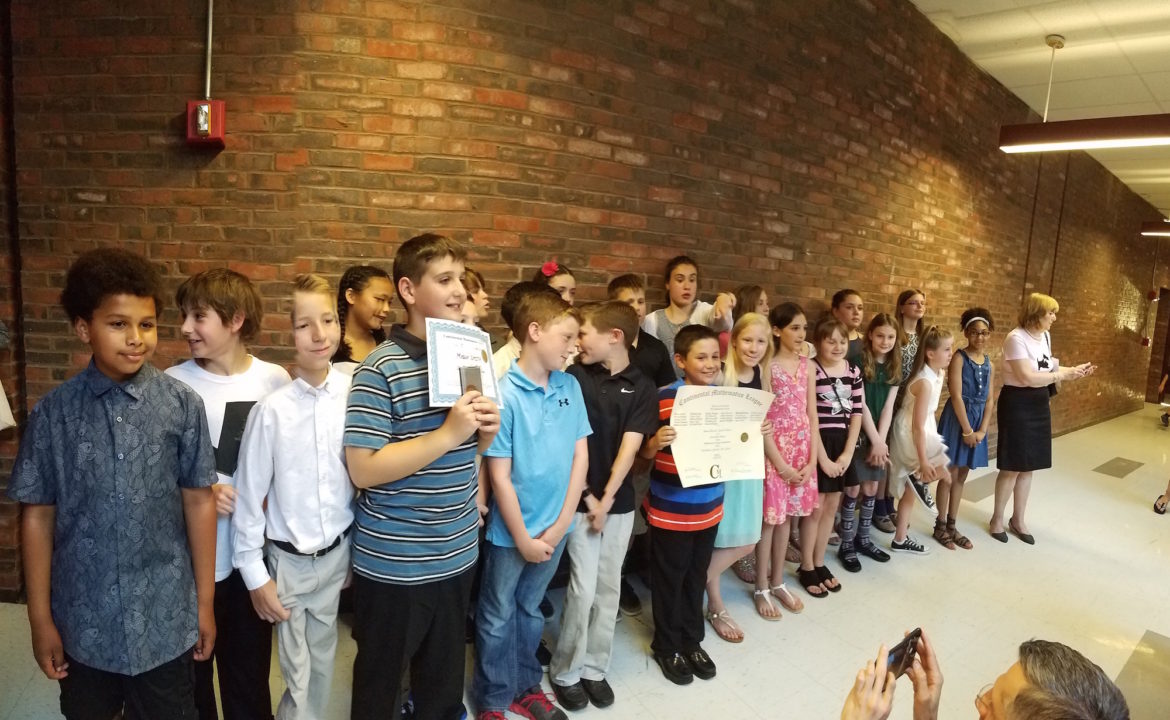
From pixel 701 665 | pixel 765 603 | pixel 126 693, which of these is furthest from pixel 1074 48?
pixel 126 693

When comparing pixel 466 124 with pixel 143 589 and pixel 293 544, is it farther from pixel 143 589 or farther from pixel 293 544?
pixel 143 589

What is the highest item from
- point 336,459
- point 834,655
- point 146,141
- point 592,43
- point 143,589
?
A: point 592,43

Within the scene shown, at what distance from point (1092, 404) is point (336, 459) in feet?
38.0

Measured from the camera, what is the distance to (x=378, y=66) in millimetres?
2631

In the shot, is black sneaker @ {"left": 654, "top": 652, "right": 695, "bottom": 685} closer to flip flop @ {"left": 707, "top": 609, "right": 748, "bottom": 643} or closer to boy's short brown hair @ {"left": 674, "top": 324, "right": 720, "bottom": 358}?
flip flop @ {"left": 707, "top": 609, "right": 748, "bottom": 643}

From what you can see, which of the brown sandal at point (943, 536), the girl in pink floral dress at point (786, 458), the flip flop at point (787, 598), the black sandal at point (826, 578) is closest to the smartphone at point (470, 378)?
the girl in pink floral dress at point (786, 458)

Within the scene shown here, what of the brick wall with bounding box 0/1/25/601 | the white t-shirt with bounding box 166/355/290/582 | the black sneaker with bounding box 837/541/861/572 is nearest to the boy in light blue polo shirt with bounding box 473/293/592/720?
the white t-shirt with bounding box 166/355/290/582

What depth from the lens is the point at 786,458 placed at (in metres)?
2.98

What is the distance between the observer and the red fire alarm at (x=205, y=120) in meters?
2.50

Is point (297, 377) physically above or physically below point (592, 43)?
below

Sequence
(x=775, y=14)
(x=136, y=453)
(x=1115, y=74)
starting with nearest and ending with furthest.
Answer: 1. (x=136, y=453)
2. (x=775, y=14)
3. (x=1115, y=74)

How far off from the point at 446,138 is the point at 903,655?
2.60m

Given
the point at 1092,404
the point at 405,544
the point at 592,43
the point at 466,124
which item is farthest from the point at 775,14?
the point at 1092,404

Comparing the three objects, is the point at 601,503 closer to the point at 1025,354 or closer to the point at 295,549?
the point at 295,549
